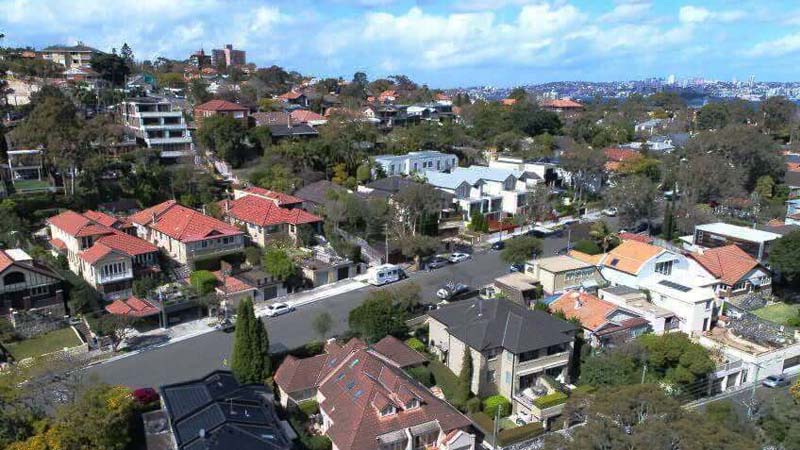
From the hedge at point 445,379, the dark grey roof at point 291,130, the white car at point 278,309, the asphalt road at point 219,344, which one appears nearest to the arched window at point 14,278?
the asphalt road at point 219,344

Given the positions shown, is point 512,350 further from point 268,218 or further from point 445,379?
point 268,218

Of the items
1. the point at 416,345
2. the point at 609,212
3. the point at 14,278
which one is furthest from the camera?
the point at 609,212

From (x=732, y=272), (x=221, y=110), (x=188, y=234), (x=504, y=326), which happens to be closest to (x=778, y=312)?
(x=732, y=272)

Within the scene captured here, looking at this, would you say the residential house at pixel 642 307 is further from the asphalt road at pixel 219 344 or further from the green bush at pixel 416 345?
the green bush at pixel 416 345

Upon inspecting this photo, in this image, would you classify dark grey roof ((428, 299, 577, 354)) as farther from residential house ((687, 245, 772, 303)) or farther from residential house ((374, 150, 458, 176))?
residential house ((374, 150, 458, 176))

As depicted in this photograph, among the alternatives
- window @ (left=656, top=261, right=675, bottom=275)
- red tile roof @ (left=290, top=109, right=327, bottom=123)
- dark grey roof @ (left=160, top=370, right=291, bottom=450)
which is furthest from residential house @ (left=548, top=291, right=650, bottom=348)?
red tile roof @ (left=290, top=109, right=327, bottom=123)

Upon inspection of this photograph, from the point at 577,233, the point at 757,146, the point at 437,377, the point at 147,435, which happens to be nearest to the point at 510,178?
the point at 577,233
